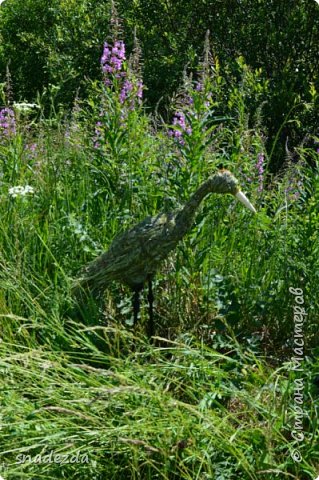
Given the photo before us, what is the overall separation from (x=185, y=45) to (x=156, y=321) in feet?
14.6

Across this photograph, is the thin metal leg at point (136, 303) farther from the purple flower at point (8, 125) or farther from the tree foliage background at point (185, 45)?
the tree foliage background at point (185, 45)

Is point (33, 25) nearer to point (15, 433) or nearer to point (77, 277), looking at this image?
point (77, 277)

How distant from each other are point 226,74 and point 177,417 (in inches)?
178

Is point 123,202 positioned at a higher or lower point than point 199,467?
higher

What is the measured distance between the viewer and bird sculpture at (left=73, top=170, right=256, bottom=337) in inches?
136

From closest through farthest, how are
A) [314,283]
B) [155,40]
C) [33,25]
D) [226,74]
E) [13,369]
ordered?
[13,369] < [314,283] < [226,74] < [155,40] < [33,25]

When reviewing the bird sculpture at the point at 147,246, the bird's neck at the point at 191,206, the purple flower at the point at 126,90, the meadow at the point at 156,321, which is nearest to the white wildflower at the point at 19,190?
the meadow at the point at 156,321

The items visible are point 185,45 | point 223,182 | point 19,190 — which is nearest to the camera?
point 223,182

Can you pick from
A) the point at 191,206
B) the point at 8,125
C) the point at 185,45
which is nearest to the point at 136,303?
the point at 191,206

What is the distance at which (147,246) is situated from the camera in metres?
3.48

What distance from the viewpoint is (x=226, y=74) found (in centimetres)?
680

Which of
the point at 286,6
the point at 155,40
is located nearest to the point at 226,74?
the point at 286,6

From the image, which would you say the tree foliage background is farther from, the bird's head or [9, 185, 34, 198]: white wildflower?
the bird's head

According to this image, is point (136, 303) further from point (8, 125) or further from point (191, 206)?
point (8, 125)
